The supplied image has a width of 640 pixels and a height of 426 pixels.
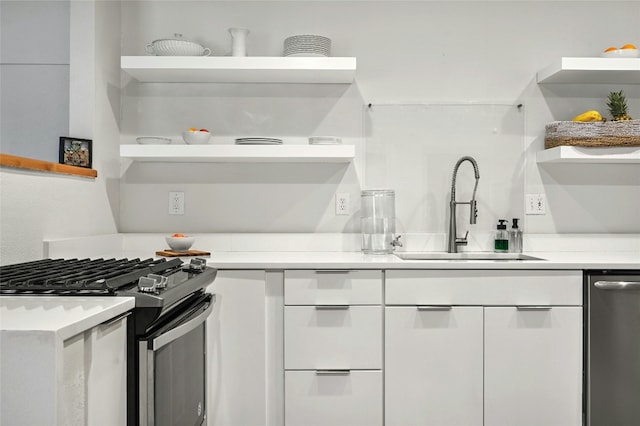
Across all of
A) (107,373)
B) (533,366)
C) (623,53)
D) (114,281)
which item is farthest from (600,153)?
(107,373)

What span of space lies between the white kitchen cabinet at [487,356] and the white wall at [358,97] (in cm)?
71

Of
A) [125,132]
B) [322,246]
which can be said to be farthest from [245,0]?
[322,246]

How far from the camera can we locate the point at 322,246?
9.67 ft

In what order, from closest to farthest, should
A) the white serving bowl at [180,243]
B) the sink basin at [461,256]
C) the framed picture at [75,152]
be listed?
the framed picture at [75,152]
the white serving bowl at [180,243]
the sink basin at [461,256]

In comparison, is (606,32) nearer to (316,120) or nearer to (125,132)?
(316,120)

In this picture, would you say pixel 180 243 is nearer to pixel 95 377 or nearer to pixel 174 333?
pixel 174 333

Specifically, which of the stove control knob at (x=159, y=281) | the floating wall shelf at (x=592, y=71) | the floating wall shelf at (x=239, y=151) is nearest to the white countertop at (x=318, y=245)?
the floating wall shelf at (x=239, y=151)

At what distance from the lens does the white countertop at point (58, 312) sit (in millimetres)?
1059

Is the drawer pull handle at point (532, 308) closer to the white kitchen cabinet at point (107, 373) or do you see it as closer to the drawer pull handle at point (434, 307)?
the drawer pull handle at point (434, 307)

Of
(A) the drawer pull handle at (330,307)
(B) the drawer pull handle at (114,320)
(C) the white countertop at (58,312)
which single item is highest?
(C) the white countertop at (58,312)

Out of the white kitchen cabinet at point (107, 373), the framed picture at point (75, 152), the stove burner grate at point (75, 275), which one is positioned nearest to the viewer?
the white kitchen cabinet at point (107, 373)

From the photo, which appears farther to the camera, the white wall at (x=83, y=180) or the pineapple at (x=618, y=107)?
the pineapple at (x=618, y=107)

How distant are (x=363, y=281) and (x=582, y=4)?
2.03 meters

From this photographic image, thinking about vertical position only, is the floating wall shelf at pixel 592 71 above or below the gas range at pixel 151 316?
above
